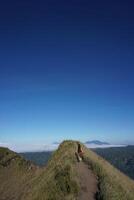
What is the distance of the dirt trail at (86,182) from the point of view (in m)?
31.4

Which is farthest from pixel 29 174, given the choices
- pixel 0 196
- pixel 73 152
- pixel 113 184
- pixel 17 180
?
pixel 113 184

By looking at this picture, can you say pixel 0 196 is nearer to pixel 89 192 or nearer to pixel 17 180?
pixel 17 180

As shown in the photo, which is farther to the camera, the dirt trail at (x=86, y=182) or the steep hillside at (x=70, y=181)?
the steep hillside at (x=70, y=181)

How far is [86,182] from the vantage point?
111 feet

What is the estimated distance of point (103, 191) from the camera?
3216 centimetres

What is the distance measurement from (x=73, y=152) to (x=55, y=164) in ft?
9.66

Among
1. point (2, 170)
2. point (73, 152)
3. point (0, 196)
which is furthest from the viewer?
point (2, 170)

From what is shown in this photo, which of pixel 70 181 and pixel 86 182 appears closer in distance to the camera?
pixel 70 181

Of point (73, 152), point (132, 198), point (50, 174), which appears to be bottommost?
point (132, 198)

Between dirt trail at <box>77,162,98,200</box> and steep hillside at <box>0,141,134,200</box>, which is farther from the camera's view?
steep hillside at <box>0,141,134,200</box>

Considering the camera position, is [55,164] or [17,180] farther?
[17,180]

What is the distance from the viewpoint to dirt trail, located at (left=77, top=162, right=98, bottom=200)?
1236 inches

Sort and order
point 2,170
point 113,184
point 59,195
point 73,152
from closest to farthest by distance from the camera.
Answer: point 59,195
point 113,184
point 73,152
point 2,170

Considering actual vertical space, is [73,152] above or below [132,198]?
above
